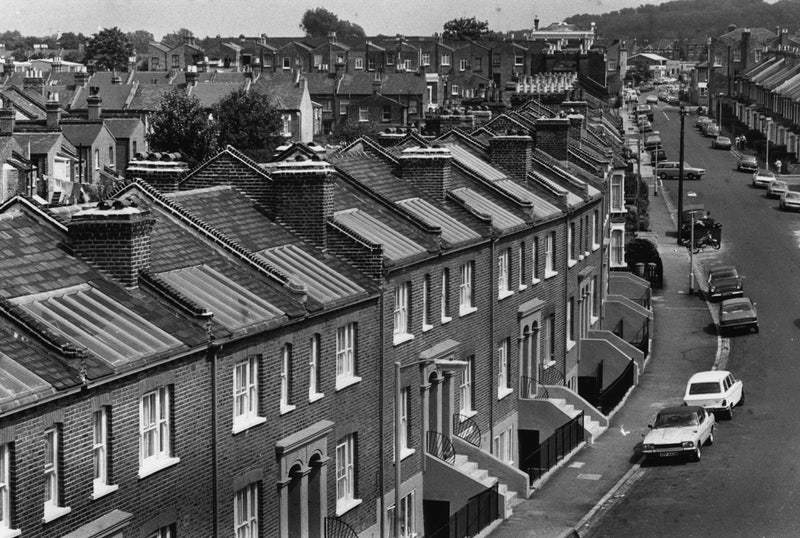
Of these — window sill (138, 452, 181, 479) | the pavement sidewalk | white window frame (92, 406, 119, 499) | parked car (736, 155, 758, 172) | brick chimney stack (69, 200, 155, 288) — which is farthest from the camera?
parked car (736, 155, 758, 172)

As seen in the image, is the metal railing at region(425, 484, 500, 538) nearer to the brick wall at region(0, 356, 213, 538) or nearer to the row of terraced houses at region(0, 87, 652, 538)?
the row of terraced houses at region(0, 87, 652, 538)

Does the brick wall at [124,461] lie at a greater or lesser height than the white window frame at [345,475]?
greater

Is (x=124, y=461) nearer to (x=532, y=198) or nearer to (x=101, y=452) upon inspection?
(x=101, y=452)

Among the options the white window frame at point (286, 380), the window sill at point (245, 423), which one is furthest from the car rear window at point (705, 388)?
the window sill at point (245, 423)

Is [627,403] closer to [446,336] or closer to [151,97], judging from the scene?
[446,336]

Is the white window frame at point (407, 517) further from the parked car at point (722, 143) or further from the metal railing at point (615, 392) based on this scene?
the parked car at point (722, 143)

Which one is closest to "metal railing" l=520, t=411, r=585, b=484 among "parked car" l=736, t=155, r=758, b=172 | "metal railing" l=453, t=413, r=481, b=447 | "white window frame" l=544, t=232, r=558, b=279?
"metal railing" l=453, t=413, r=481, b=447
